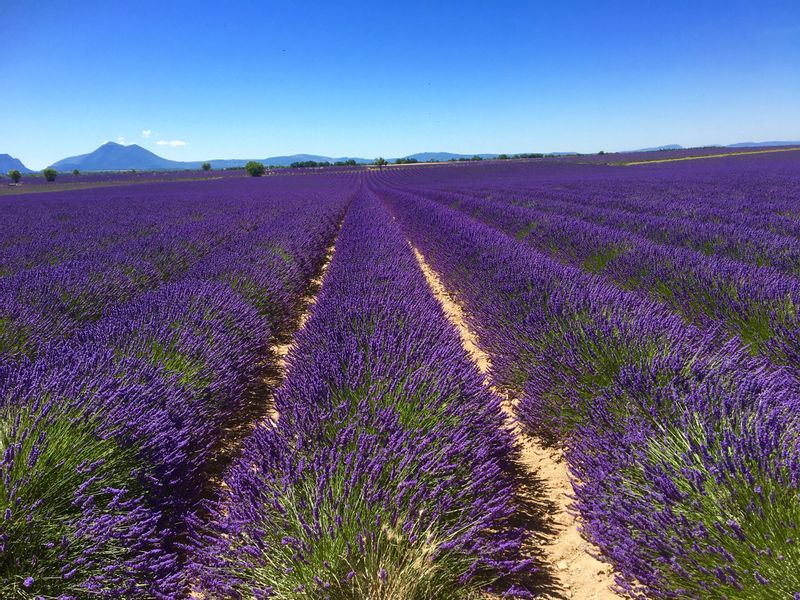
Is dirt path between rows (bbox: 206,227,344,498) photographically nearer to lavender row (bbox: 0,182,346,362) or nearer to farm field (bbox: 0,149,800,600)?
farm field (bbox: 0,149,800,600)

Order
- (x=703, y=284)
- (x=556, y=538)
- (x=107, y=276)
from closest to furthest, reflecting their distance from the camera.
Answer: (x=556, y=538)
(x=703, y=284)
(x=107, y=276)

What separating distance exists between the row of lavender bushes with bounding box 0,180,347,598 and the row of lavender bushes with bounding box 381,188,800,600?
5.20ft

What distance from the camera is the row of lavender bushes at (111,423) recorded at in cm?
127

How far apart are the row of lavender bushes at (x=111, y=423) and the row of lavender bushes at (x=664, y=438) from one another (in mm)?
1586

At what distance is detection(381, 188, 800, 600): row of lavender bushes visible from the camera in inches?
47.9

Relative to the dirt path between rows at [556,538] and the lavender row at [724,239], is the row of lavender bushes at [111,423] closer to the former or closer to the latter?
the dirt path between rows at [556,538]

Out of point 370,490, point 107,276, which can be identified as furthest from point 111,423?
point 107,276

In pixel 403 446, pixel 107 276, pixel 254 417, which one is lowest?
pixel 254 417

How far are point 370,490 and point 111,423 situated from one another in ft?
3.67

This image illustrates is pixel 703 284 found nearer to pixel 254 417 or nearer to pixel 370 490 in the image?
pixel 370 490

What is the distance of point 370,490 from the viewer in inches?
54.2

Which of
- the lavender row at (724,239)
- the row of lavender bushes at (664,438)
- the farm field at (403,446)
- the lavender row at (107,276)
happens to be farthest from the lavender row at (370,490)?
the lavender row at (724,239)

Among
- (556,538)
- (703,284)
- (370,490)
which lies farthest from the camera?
(703,284)

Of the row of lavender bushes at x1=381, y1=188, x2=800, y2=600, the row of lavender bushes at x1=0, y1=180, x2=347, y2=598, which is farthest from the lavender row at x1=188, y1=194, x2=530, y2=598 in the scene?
the row of lavender bushes at x1=381, y1=188, x2=800, y2=600
